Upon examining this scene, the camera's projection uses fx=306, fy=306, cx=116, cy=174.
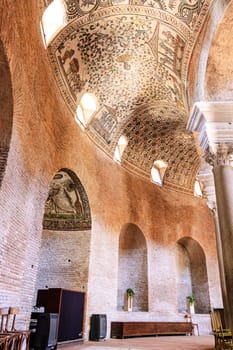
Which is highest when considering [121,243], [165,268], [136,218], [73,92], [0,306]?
[73,92]

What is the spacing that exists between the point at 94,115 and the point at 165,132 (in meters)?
4.70

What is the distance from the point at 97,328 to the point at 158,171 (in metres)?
9.36

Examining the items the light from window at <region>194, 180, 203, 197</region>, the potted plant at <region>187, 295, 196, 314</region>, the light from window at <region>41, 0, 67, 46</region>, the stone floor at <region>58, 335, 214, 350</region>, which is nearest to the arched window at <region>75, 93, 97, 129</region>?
the light from window at <region>41, 0, 67, 46</region>

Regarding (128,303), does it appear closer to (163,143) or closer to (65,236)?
(65,236)

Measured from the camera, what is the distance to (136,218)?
1455 centimetres

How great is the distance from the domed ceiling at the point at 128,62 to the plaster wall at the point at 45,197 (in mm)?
1048

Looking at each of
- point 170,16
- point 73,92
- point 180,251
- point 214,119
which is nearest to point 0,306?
point 214,119

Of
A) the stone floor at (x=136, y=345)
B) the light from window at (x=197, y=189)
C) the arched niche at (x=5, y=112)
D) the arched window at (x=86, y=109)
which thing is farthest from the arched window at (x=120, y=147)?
the arched niche at (x=5, y=112)

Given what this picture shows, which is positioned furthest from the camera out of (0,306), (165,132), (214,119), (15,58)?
(165,132)

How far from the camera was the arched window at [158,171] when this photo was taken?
1695cm

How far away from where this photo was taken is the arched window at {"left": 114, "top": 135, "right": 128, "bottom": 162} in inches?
563

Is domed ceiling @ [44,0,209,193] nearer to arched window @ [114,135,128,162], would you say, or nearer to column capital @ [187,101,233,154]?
arched window @ [114,135,128,162]

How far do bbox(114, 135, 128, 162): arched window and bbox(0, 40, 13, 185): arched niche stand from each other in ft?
26.2

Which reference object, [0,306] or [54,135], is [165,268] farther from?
[0,306]
